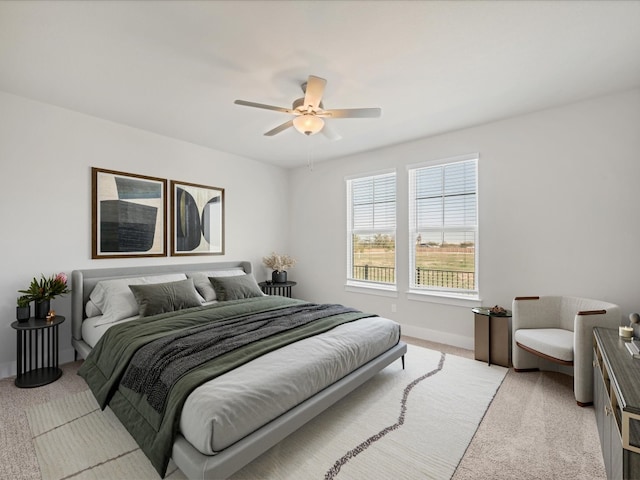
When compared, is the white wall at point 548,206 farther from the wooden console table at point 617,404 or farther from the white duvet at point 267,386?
the white duvet at point 267,386

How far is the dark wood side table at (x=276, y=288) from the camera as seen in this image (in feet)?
16.7

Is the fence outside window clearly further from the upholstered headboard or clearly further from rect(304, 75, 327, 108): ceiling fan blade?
the upholstered headboard

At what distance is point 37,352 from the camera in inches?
119

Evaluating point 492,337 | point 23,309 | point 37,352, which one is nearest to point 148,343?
point 23,309

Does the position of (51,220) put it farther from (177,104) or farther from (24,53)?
(177,104)

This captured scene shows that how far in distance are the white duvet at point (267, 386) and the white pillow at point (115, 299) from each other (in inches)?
73.4

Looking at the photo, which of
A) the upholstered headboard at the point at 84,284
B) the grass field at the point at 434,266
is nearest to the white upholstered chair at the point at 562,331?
the grass field at the point at 434,266

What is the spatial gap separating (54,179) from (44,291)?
1.19m

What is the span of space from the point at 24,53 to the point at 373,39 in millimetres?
2640

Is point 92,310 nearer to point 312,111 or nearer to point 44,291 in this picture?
point 44,291

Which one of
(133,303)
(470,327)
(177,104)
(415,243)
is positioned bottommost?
(470,327)

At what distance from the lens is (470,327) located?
3854mm

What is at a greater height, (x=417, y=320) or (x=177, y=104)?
(x=177, y=104)

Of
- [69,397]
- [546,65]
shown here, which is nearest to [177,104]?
[69,397]
